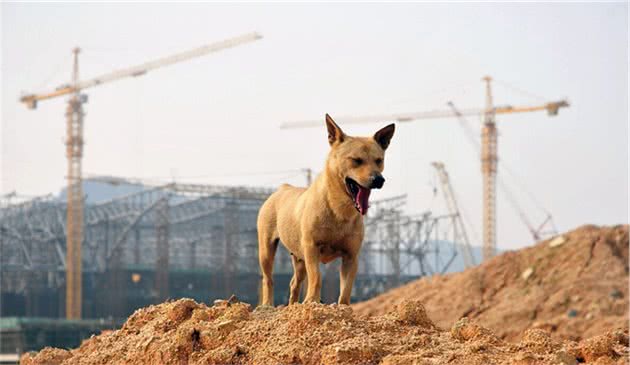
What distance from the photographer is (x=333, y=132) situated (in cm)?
1111

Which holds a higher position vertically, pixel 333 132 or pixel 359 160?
pixel 333 132

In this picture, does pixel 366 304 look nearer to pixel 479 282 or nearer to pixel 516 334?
pixel 479 282

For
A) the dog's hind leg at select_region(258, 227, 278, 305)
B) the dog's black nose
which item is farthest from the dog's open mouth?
the dog's hind leg at select_region(258, 227, 278, 305)

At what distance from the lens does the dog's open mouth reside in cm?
1088

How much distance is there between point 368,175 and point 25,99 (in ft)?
372

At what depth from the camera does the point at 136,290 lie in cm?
10938

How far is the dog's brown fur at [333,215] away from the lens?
35.6ft

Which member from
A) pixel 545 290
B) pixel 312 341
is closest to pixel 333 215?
pixel 312 341

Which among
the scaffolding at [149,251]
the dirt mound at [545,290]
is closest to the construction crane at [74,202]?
the scaffolding at [149,251]

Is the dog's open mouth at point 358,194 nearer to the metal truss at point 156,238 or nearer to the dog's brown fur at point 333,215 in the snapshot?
the dog's brown fur at point 333,215

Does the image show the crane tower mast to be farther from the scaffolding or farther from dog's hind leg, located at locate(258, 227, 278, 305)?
dog's hind leg, located at locate(258, 227, 278, 305)

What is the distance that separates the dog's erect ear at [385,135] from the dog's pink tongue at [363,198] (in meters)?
0.47

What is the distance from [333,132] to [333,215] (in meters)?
0.83

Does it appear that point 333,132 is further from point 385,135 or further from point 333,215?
point 333,215
